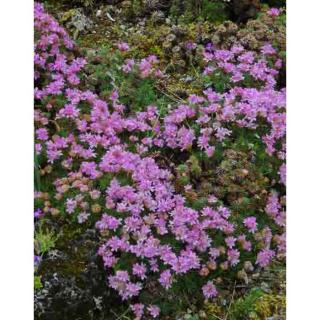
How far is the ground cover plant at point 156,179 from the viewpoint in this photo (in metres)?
3.28

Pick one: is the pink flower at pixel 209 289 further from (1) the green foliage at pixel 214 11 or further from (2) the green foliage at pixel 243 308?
(1) the green foliage at pixel 214 11

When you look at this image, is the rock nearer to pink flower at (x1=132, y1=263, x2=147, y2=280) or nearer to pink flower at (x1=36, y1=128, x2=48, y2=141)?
pink flower at (x1=132, y1=263, x2=147, y2=280)

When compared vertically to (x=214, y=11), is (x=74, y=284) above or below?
below

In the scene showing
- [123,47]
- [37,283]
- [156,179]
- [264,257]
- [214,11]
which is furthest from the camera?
[214,11]

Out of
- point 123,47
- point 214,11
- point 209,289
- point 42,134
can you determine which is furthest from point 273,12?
point 209,289

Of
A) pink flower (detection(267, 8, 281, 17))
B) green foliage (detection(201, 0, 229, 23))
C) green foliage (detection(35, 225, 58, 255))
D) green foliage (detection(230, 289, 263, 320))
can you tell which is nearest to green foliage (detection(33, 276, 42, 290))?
green foliage (detection(35, 225, 58, 255))

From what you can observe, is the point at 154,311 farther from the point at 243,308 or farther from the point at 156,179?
the point at 156,179

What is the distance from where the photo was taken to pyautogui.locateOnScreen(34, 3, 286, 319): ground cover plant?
328cm

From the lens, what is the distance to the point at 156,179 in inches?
140

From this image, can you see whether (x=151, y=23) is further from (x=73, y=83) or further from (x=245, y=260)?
(x=245, y=260)

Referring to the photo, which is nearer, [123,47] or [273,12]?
[123,47]
